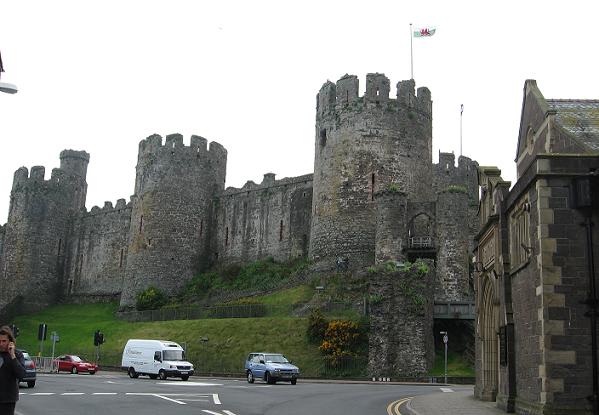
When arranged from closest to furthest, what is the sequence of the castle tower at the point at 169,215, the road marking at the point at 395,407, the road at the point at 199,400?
the road at the point at 199,400
the road marking at the point at 395,407
the castle tower at the point at 169,215

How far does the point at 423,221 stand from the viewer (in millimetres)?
44250

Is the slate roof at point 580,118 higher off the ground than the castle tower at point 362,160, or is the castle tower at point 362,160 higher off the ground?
the castle tower at point 362,160

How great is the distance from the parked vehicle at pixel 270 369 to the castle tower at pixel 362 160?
1587 centimetres

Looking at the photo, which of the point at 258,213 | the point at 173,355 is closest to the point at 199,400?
the point at 173,355

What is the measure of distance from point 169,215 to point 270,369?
30.4m

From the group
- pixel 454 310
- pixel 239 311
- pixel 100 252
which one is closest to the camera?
pixel 454 310

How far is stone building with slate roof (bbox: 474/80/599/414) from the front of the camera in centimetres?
1513

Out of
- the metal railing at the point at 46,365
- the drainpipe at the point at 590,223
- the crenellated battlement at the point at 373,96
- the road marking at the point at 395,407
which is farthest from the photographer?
the crenellated battlement at the point at 373,96

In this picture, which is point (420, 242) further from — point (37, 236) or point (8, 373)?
point (37, 236)

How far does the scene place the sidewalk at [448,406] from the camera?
17422mm

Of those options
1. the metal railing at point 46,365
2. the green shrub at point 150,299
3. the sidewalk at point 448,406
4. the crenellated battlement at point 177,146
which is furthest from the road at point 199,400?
the crenellated battlement at point 177,146

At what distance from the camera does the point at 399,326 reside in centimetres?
3388

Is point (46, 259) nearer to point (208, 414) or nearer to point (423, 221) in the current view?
point (423, 221)

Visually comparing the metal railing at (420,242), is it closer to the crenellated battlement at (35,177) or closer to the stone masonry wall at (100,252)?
the stone masonry wall at (100,252)
